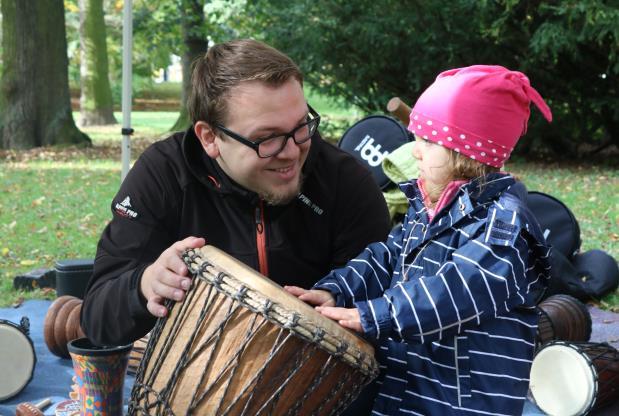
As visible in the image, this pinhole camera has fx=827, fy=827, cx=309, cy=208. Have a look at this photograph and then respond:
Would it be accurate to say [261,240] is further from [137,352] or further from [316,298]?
[137,352]

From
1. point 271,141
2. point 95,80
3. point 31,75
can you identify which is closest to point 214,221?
point 271,141

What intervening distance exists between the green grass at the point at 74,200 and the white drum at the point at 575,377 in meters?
2.00

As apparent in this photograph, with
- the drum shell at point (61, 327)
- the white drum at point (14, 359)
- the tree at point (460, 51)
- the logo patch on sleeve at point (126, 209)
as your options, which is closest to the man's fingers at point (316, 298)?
the logo patch on sleeve at point (126, 209)

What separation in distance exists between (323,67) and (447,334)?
1107cm

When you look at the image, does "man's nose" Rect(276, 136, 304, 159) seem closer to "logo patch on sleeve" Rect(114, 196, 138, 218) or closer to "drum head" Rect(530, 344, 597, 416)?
"logo patch on sleeve" Rect(114, 196, 138, 218)

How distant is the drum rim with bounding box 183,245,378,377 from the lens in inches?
81.5

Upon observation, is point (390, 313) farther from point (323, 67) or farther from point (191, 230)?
point (323, 67)

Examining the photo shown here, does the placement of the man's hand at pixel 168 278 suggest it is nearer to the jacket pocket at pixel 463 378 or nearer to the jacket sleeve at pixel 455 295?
Answer: the jacket sleeve at pixel 455 295

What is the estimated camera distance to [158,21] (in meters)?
20.3

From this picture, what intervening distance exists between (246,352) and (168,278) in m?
0.31

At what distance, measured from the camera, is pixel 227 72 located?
2.57 m

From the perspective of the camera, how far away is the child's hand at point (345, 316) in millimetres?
2189

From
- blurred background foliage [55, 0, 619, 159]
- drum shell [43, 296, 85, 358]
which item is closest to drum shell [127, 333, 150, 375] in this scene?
drum shell [43, 296, 85, 358]

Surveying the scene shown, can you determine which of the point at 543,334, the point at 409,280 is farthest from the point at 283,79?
the point at 543,334
